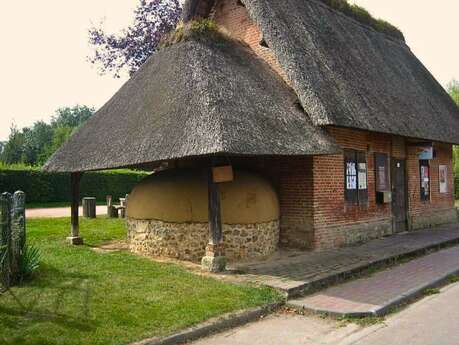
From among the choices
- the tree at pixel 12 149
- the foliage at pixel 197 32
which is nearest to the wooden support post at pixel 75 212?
Answer: the foliage at pixel 197 32

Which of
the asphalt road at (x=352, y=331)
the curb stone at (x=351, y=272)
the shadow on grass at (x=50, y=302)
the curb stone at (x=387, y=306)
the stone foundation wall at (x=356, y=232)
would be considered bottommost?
the asphalt road at (x=352, y=331)

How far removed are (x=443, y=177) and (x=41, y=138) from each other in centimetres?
8514

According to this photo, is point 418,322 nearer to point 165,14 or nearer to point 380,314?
point 380,314

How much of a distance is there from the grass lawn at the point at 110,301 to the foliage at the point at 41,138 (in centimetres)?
4807

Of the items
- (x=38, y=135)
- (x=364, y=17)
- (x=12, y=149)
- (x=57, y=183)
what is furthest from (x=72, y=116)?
(x=364, y=17)

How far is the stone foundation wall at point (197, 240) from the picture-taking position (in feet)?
36.3

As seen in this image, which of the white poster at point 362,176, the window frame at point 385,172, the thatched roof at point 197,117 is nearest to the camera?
the thatched roof at point 197,117

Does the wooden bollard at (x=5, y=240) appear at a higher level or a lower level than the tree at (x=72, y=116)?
lower

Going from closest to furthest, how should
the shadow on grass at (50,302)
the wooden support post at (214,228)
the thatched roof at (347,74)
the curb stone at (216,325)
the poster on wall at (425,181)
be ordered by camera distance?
the curb stone at (216,325) → the shadow on grass at (50,302) → the wooden support post at (214,228) → the thatched roof at (347,74) → the poster on wall at (425,181)

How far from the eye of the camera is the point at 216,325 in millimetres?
6844

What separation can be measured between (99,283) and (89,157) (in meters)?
4.25

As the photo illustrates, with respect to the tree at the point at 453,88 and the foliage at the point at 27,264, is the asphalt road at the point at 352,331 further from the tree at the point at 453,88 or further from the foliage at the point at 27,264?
the tree at the point at 453,88

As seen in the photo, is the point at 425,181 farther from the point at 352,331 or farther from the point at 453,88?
the point at 453,88

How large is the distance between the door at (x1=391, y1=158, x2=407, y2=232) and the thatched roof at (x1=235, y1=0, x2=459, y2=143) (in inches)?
55.1
